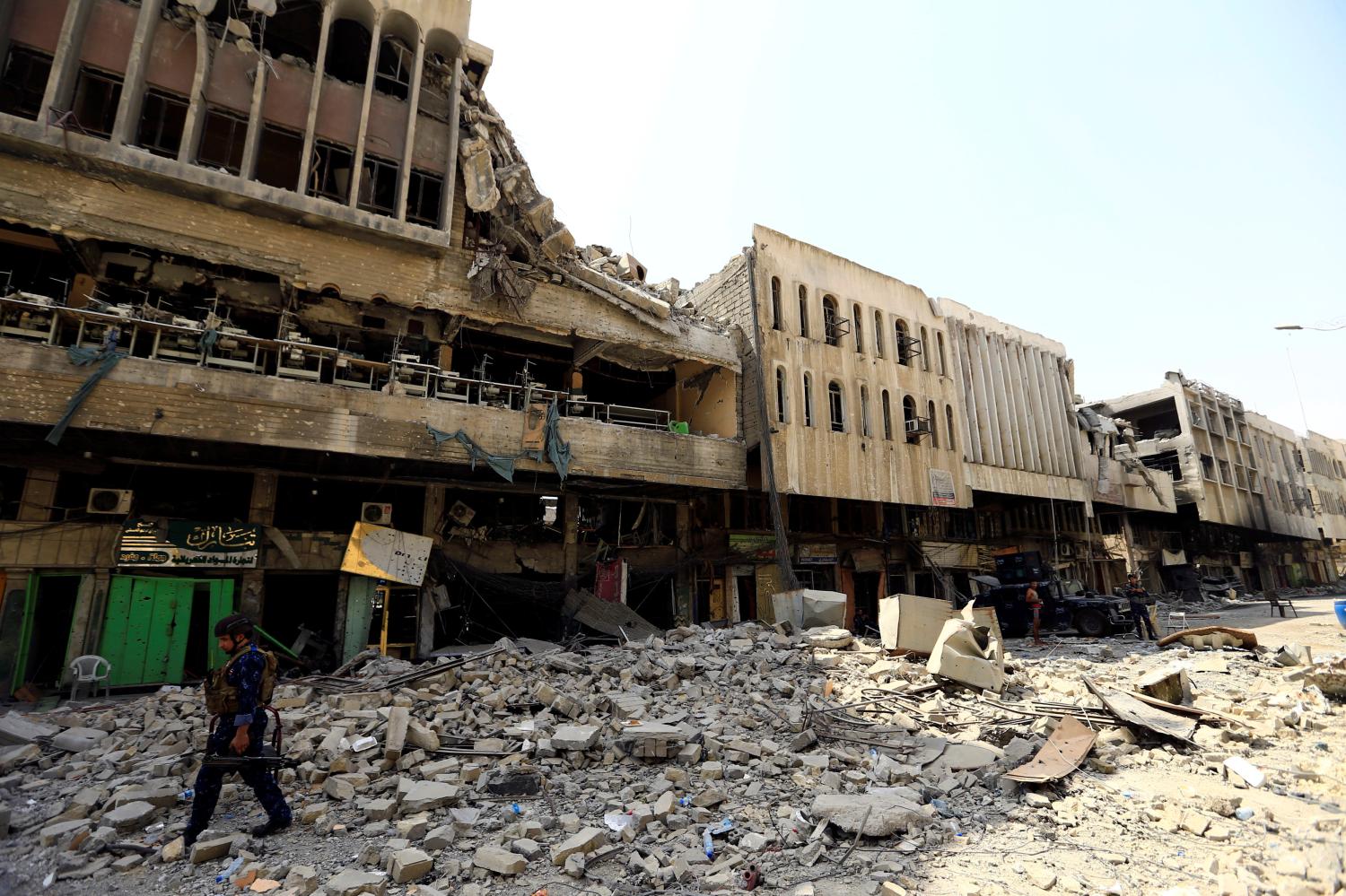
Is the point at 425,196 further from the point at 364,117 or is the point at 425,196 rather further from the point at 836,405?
the point at 836,405

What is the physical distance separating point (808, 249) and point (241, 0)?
15.3 metres

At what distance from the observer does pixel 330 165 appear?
44.7 ft

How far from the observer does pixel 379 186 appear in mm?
13812

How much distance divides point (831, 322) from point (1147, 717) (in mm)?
14408

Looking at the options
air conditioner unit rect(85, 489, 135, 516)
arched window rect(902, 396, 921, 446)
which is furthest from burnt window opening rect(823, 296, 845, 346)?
air conditioner unit rect(85, 489, 135, 516)

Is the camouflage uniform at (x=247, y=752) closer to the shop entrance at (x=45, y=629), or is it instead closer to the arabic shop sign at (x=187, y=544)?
the arabic shop sign at (x=187, y=544)

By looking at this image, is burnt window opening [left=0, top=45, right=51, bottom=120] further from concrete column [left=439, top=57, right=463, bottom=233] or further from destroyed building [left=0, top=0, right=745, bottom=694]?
concrete column [left=439, top=57, right=463, bottom=233]

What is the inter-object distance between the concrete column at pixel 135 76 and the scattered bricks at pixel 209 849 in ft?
38.5

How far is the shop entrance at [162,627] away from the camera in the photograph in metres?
11.3

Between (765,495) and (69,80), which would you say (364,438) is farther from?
(765,495)

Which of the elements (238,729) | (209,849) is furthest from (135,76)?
(209,849)

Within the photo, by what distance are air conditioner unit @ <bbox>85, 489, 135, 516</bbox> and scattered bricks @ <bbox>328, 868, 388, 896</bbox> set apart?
10.7 m

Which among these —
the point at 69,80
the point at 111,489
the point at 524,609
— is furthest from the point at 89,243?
the point at 524,609

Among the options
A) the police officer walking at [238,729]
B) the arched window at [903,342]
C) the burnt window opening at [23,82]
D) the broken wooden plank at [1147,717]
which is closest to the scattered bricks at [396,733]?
the police officer walking at [238,729]
